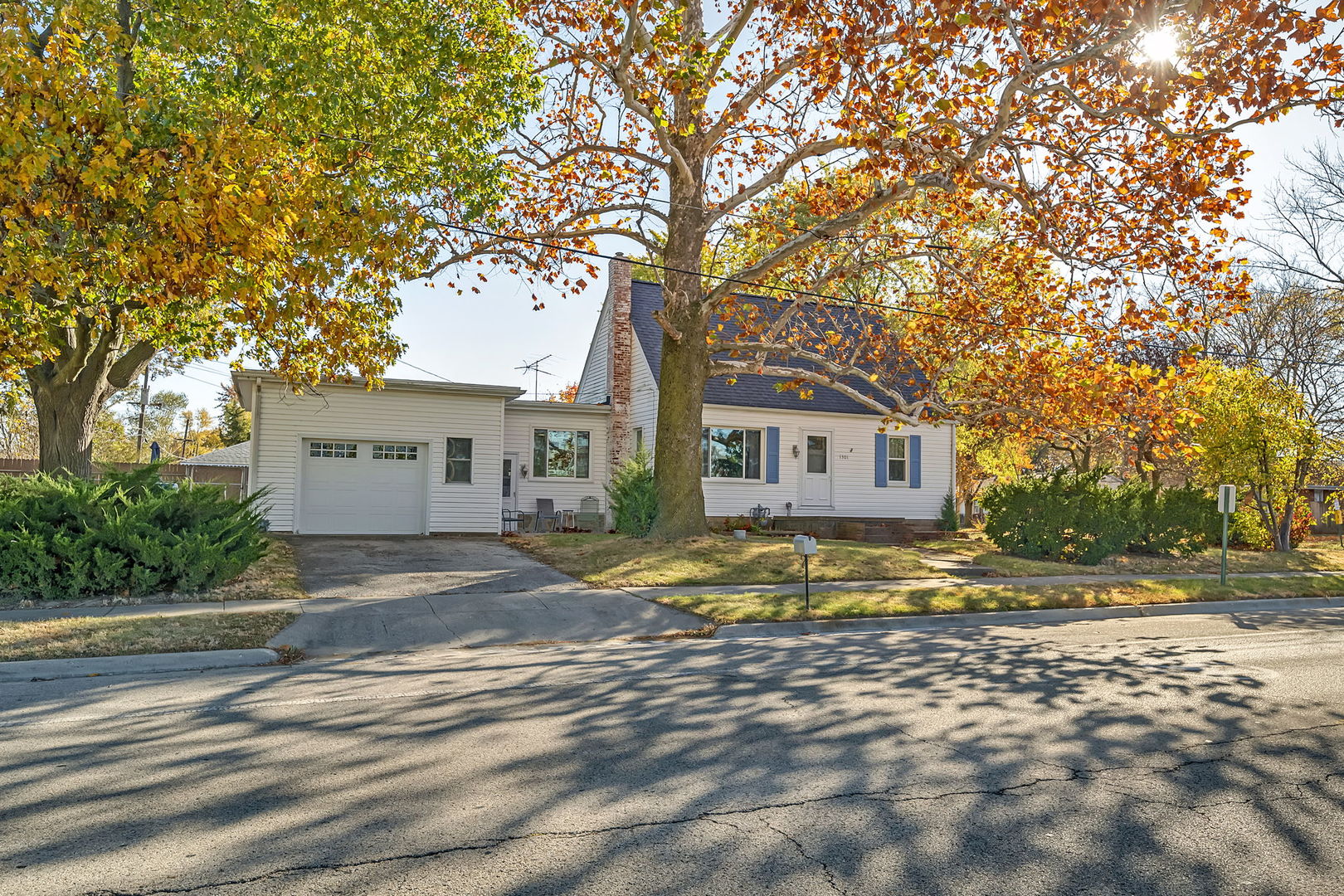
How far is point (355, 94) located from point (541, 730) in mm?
11075

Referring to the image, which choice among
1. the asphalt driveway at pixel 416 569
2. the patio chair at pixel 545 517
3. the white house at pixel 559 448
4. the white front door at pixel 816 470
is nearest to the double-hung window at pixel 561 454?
the white house at pixel 559 448

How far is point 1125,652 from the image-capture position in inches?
355

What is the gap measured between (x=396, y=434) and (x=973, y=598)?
576 inches

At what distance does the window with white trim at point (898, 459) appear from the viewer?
2662cm

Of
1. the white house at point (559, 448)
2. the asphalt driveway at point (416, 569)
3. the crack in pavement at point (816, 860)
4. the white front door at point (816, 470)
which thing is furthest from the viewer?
the white front door at point (816, 470)

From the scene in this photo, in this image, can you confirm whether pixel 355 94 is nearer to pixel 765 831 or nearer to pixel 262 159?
pixel 262 159

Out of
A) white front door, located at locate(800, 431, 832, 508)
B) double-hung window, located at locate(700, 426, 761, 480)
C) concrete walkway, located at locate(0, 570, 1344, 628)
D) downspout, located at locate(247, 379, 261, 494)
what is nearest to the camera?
concrete walkway, located at locate(0, 570, 1344, 628)

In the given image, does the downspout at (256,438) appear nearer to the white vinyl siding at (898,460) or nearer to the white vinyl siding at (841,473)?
the white vinyl siding at (841,473)

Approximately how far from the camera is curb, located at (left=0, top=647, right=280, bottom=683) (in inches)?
293

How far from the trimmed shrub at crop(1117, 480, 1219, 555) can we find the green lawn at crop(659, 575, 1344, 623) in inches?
131

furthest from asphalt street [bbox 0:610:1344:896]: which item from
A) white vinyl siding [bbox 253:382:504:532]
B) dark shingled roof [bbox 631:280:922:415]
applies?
dark shingled roof [bbox 631:280:922:415]

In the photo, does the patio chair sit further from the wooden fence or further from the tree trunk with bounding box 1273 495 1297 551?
the tree trunk with bounding box 1273 495 1297 551

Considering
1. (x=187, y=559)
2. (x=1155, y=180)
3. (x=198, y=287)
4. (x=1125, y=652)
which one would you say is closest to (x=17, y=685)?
(x=187, y=559)

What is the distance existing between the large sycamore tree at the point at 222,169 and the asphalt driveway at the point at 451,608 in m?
3.26
